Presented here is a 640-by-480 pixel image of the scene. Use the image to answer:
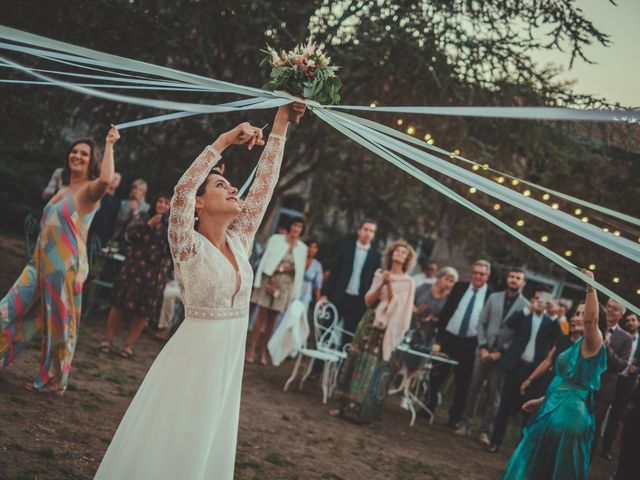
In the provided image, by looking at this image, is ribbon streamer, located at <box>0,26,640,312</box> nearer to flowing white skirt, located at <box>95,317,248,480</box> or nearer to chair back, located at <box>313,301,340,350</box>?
flowing white skirt, located at <box>95,317,248,480</box>

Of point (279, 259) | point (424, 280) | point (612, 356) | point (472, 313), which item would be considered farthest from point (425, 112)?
point (424, 280)

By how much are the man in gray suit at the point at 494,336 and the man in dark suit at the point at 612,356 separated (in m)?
1.17

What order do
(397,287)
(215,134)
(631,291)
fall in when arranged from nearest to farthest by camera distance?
1. (397,287)
2. (215,134)
3. (631,291)

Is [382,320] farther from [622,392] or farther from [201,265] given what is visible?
[201,265]

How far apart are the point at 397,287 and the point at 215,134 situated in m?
5.11

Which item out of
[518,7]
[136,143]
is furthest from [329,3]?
[136,143]

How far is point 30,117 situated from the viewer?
12625 mm

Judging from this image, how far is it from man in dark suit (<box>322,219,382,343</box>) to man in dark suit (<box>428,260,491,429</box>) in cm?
126

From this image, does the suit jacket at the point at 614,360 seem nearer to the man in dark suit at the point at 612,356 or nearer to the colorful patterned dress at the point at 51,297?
the man in dark suit at the point at 612,356

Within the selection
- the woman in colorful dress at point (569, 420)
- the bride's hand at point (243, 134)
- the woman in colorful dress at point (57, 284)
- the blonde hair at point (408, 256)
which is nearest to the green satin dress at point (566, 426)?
the woman in colorful dress at point (569, 420)

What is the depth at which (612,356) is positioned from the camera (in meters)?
8.31

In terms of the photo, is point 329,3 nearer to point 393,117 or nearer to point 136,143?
point 393,117

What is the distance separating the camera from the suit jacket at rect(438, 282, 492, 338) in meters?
11.0

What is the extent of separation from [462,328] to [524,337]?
1.26 metres
